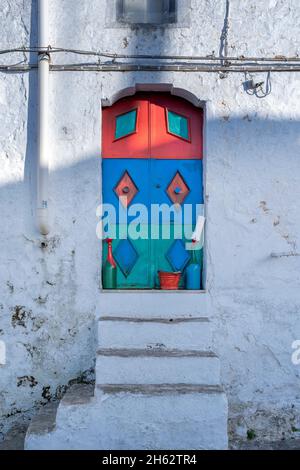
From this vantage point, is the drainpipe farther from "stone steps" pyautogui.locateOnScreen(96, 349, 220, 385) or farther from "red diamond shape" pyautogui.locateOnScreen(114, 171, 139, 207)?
"stone steps" pyautogui.locateOnScreen(96, 349, 220, 385)

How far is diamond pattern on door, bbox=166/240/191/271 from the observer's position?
446cm

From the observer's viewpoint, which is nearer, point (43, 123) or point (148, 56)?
point (43, 123)

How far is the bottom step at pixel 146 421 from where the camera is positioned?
3543mm

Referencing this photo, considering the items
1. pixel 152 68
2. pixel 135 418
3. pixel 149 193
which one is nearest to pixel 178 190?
pixel 149 193

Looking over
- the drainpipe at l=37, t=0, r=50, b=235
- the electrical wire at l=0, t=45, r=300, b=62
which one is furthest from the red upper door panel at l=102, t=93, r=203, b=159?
the drainpipe at l=37, t=0, r=50, b=235

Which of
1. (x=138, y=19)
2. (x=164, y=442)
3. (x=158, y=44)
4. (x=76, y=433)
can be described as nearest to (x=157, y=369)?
(x=164, y=442)

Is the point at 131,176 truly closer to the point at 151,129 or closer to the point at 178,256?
the point at 151,129

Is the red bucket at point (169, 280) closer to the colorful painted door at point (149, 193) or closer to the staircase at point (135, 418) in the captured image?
the colorful painted door at point (149, 193)

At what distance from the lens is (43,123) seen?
4184 millimetres

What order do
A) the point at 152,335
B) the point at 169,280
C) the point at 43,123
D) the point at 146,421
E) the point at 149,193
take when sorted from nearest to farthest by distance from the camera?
the point at 146,421, the point at 152,335, the point at 43,123, the point at 169,280, the point at 149,193

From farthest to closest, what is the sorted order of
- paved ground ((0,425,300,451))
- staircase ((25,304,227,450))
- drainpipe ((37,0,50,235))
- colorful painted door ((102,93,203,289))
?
colorful painted door ((102,93,203,289)), drainpipe ((37,0,50,235)), paved ground ((0,425,300,451)), staircase ((25,304,227,450))

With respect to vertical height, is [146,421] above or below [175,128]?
below

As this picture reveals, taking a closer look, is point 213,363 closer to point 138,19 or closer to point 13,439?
point 13,439

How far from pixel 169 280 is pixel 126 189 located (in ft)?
2.99
